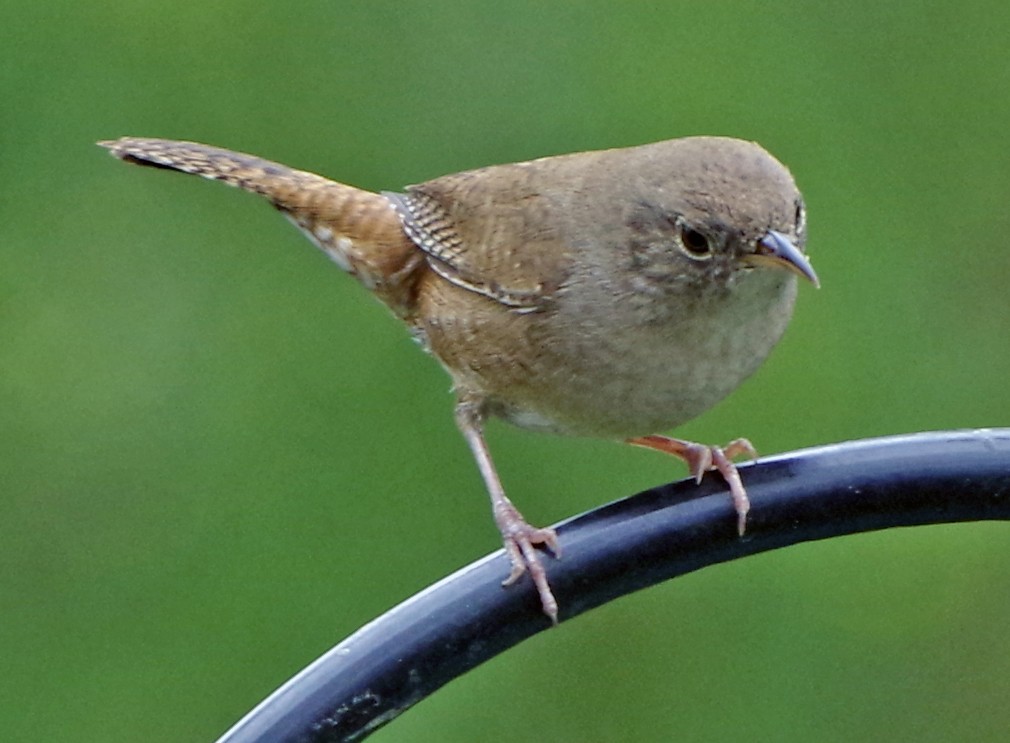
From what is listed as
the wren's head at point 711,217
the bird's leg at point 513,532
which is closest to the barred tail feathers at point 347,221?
the bird's leg at point 513,532

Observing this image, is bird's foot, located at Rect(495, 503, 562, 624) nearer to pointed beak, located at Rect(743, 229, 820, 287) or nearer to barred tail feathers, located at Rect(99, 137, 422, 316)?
pointed beak, located at Rect(743, 229, 820, 287)

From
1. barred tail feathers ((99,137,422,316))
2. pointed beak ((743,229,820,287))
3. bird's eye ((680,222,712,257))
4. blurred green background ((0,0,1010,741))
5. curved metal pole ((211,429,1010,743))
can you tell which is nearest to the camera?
curved metal pole ((211,429,1010,743))

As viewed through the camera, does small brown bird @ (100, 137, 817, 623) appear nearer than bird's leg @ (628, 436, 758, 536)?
No

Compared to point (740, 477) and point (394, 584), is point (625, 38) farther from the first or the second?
point (740, 477)

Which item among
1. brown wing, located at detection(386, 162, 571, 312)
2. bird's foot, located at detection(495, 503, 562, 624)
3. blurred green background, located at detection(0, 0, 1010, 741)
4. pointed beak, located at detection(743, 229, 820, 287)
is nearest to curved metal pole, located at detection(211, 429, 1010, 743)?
bird's foot, located at detection(495, 503, 562, 624)

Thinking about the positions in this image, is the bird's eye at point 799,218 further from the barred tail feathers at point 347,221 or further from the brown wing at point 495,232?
the barred tail feathers at point 347,221

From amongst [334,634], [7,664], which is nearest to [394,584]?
[334,634]
